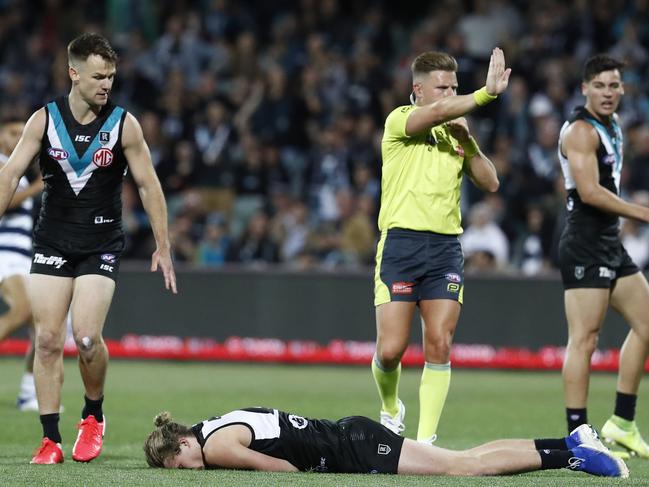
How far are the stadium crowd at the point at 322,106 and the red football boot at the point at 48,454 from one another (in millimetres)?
9831

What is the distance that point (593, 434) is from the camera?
7.45m

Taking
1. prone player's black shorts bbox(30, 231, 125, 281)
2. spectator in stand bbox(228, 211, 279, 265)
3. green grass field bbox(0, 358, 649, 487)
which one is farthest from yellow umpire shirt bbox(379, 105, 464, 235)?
spectator in stand bbox(228, 211, 279, 265)

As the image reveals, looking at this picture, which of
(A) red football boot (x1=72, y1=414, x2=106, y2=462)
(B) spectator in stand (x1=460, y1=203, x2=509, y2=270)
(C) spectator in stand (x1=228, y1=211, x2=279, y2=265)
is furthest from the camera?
(C) spectator in stand (x1=228, y1=211, x2=279, y2=265)

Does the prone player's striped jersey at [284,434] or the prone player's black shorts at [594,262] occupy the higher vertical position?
the prone player's black shorts at [594,262]

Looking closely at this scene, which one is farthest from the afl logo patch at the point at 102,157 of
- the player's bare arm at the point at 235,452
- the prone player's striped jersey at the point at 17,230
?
the prone player's striped jersey at the point at 17,230

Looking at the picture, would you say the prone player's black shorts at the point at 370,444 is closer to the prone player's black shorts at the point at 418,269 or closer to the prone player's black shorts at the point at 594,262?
the prone player's black shorts at the point at 418,269

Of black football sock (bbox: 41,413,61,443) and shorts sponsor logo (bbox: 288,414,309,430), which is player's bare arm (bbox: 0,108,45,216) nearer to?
black football sock (bbox: 41,413,61,443)

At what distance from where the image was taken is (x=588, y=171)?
29.8ft

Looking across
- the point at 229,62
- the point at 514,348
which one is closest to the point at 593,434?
the point at 514,348

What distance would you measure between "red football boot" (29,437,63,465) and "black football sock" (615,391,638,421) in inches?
159

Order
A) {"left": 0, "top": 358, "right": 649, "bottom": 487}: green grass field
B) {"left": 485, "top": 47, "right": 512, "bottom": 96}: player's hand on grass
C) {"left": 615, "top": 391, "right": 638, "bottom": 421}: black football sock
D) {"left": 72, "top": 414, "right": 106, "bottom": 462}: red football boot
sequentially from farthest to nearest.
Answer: {"left": 615, "top": 391, "right": 638, "bottom": 421}: black football sock, {"left": 72, "top": 414, "right": 106, "bottom": 462}: red football boot, {"left": 485, "top": 47, "right": 512, "bottom": 96}: player's hand on grass, {"left": 0, "top": 358, "right": 649, "bottom": 487}: green grass field

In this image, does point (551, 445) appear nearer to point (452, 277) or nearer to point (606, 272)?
point (452, 277)

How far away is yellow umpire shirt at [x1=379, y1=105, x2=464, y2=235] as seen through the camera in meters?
8.73

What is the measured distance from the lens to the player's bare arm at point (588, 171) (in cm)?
901
